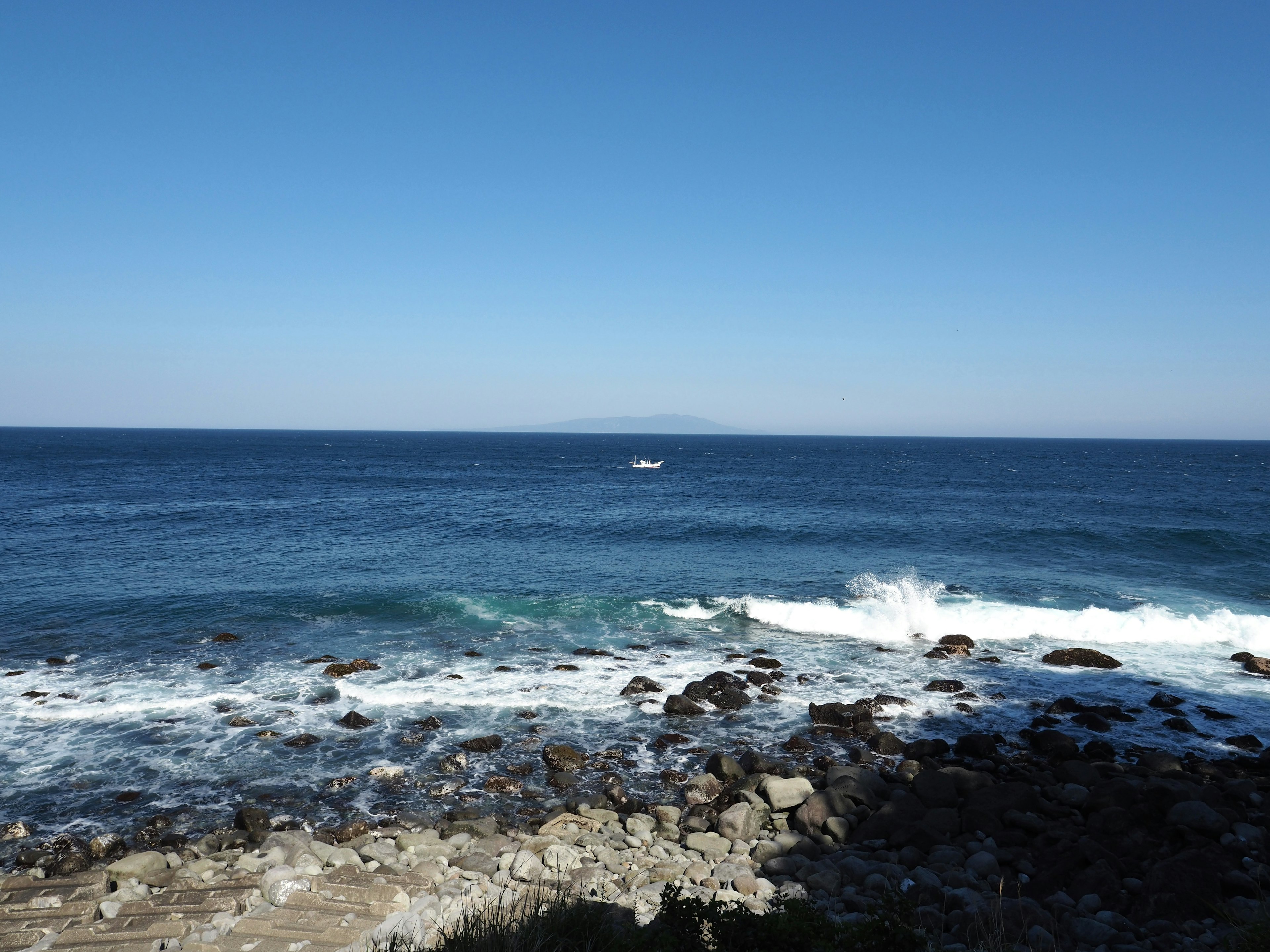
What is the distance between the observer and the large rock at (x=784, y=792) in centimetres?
1327

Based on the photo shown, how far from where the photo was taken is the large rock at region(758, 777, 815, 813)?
13.3 meters

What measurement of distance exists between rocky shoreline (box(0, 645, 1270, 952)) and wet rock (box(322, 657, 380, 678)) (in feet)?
15.2

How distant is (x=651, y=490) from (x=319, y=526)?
33.6 meters

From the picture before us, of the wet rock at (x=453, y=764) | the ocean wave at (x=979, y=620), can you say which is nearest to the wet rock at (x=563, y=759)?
the wet rock at (x=453, y=764)

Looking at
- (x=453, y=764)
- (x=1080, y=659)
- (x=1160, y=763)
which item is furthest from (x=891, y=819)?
(x=1080, y=659)

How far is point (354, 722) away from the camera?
1727 cm

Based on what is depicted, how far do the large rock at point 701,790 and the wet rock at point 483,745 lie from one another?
14.3 feet

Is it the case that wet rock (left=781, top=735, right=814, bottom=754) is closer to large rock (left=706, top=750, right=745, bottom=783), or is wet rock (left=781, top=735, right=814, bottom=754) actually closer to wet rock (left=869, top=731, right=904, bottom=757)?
wet rock (left=869, top=731, right=904, bottom=757)

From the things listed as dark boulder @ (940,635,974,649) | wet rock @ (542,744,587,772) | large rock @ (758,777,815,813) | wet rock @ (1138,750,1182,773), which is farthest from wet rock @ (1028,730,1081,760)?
wet rock @ (542,744,587,772)

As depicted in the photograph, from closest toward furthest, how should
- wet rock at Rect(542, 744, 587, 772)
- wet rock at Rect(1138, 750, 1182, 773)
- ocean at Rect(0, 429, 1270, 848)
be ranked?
wet rock at Rect(1138, 750, 1182, 773)
wet rock at Rect(542, 744, 587, 772)
ocean at Rect(0, 429, 1270, 848)

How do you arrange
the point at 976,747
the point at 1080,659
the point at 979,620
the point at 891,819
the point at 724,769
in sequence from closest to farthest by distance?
the point at 891,819 < the point at 724,769 < the point at 976,747 < the point at 1080,659 < the point at 979,620

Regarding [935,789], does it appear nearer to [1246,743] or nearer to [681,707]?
[681,707]

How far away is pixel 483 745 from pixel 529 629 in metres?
9.74

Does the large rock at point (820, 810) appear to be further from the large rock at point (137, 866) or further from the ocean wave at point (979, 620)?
the ocean wave at point (979, 620)
